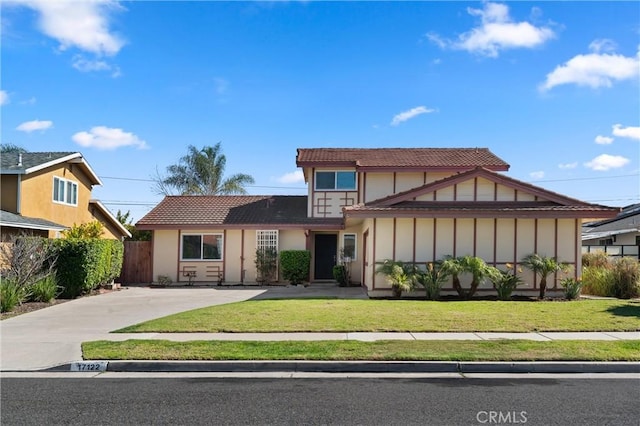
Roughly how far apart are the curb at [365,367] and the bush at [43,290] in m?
8.86

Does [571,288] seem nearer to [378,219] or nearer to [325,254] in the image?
[378,219]

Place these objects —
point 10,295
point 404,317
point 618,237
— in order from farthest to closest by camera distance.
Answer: point 618,237 → point 10,295 → point 404,317

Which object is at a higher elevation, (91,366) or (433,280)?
(433,280)

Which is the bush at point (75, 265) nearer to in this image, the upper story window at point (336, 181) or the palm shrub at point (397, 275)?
the palm shrub at point (397, 275)

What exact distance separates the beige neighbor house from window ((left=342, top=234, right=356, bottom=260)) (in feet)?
0.15

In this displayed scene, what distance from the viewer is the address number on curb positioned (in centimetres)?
835

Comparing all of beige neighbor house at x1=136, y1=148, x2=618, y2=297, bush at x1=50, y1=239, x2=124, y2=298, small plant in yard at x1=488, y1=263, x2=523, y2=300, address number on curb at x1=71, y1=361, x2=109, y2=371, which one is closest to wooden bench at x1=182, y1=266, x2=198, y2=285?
beige neighbor house at x1=136, y1=148, x2=618, y2=297

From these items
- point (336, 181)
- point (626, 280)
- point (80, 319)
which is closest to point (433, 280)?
point (626, 280)

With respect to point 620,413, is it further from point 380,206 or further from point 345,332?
point 380,206

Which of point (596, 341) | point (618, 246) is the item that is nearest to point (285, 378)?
point (596, 341)

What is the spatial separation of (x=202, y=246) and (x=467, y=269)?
12611mm

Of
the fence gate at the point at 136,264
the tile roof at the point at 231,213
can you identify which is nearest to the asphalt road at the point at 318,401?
the tile roof at the point at 231,213

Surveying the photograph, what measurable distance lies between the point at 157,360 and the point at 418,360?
162 inches

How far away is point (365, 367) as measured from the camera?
26.9ft
